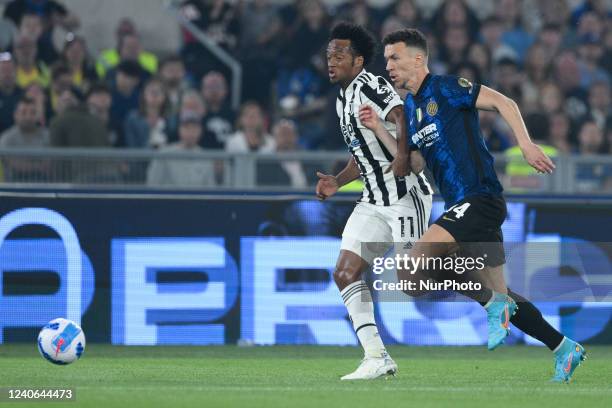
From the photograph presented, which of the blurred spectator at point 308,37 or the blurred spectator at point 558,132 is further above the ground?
the blurred spectator at point 308,37

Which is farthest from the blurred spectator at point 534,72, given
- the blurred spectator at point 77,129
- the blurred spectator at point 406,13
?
the blurred spectator at point 77,129

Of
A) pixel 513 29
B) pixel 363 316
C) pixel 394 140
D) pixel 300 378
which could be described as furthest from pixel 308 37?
pixel 300 378

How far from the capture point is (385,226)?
9.45 metres

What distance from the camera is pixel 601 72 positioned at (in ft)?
60.5

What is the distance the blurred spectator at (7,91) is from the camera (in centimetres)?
1436

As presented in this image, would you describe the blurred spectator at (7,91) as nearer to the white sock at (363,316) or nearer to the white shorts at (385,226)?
the white shorts at (385,226)

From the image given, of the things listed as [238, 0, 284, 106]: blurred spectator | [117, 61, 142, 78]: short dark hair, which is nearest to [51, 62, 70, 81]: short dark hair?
[117, 61, 142, 78]: short dark hair

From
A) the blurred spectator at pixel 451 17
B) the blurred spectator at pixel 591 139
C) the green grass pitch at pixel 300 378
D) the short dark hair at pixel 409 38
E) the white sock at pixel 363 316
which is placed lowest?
the green grass pitch at pixel 300 378

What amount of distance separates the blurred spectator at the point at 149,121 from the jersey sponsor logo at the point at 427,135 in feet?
20.0

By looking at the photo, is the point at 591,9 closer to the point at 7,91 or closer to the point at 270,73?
the point at 270,73

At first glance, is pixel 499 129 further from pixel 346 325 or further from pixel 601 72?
pixel 346 325

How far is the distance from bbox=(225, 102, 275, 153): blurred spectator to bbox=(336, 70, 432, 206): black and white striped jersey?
5.17 m

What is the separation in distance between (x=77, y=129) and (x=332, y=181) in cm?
486

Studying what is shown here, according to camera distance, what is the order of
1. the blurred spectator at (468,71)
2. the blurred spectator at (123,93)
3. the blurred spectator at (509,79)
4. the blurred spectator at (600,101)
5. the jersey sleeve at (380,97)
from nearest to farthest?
the jersey sleeve at (380,97) → the blurred spectator at (123,93) → the blurred spectator at (468,71) → the blurred spectator at (509,79) → the blurred spectator at (600,101)
